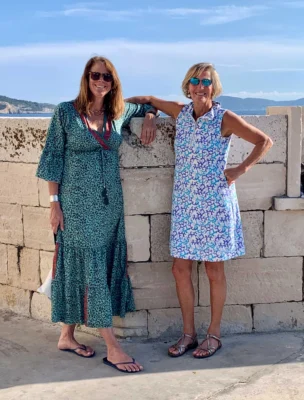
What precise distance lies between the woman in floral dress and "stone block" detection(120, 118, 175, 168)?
0.25 meters

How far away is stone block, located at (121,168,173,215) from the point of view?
430cm

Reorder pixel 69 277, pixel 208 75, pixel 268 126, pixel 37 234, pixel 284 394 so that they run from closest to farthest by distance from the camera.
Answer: pixel 284 394
pixel 208 75
pixel 69 277
pixel 268 126
pixel 37 234

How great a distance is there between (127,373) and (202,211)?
1165mm

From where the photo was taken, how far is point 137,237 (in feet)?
14.3

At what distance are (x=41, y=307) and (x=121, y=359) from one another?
122cm

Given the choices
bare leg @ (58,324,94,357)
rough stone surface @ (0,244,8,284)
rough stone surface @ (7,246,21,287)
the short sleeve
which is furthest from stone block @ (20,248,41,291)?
the short sleeve

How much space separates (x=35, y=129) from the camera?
179 inches

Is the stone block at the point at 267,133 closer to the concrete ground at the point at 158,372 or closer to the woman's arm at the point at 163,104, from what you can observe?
the woman's arm at the point at 163,104

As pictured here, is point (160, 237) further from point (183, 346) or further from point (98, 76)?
point (98, 76)

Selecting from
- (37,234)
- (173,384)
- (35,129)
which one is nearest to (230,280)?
(173,384)

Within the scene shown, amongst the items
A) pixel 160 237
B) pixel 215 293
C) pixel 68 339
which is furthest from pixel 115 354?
pixel 160 237

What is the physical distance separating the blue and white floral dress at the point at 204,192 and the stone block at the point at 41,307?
4.62ft

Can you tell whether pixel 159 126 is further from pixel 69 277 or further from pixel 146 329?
pixel 146 329

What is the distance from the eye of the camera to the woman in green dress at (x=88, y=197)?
385cm
